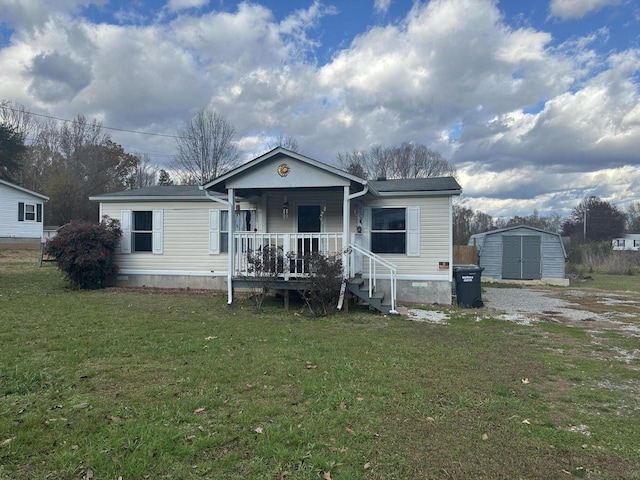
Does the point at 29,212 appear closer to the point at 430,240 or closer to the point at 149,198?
the point at 149,198

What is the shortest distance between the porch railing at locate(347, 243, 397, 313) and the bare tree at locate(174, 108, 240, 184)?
68.6ft

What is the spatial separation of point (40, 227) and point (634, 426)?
106 feet

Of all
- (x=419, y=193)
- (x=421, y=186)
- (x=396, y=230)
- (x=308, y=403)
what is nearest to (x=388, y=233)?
(x=396, y=230)

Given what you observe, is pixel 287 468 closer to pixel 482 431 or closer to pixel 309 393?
pixel 309 393

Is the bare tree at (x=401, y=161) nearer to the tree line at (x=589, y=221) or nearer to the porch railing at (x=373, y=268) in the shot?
the tree line at (x=589, y=221)

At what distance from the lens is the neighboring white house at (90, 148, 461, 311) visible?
9305mm

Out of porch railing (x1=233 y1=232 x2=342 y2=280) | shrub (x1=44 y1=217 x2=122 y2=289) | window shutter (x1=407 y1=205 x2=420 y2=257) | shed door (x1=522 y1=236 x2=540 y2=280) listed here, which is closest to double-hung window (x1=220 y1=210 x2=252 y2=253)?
porch railing (x1=233 y1=232 x2=342 y2=280)

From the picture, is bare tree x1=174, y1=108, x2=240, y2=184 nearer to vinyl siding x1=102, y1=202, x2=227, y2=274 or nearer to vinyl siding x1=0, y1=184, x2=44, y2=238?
vinyl siding x1=0, y1=184, x2=44, y2=238

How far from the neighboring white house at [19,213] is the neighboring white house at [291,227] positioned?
1822cm

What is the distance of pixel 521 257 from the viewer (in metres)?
17.8

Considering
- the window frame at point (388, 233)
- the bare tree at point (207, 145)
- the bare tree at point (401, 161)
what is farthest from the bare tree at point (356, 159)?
the window frame at point (388, 233)

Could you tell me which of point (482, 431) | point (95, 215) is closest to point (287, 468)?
point (482, 431)

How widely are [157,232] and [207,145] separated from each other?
19.0 m

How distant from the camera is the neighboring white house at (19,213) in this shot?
2530cm
